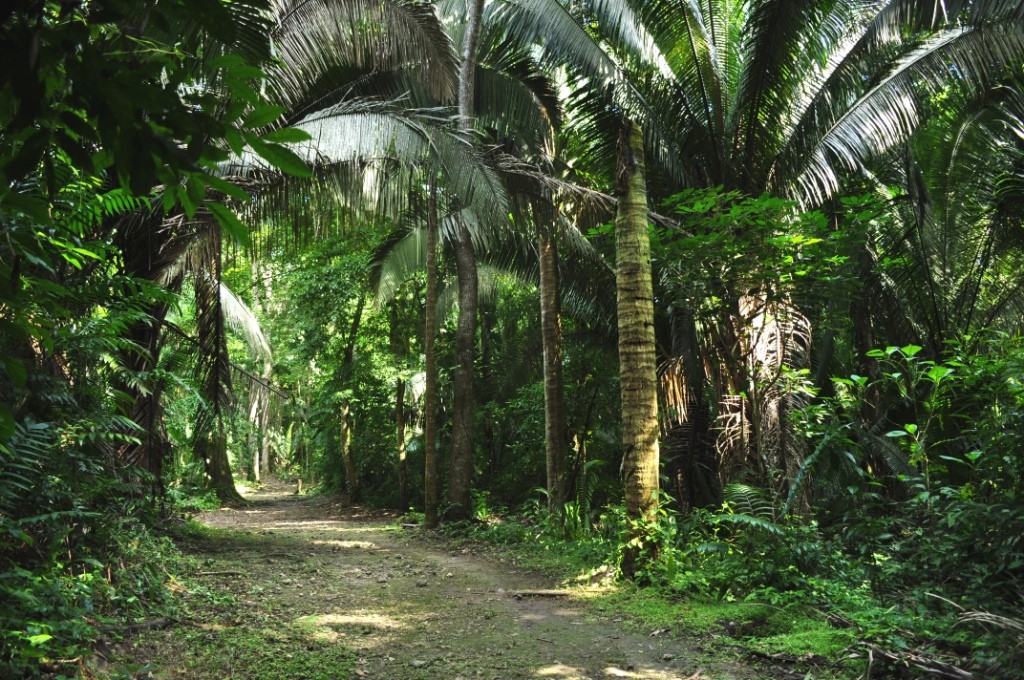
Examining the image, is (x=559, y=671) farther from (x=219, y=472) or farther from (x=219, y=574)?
(x=219, y=472)

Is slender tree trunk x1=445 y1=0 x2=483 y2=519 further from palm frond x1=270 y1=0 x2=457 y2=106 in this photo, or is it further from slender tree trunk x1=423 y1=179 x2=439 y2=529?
palm frond x1=270 y1=0 x2=457 y2=106

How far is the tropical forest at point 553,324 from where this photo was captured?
3.46m

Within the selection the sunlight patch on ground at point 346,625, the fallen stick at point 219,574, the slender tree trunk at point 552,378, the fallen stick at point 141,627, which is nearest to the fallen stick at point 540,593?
the sunlight patch on ground at point 346,625

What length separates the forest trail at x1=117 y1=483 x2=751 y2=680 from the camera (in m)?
4.39

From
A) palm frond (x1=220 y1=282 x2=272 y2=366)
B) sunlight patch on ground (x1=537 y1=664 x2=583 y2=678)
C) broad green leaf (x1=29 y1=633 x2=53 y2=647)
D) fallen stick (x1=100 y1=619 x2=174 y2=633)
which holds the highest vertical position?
palm frond (x1=220 y1=282 x2=272 y2=366)

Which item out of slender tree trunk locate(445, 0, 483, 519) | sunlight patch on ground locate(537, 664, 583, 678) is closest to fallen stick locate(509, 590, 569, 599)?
sunlight patch on ground locate(537, 664, 583, 678)

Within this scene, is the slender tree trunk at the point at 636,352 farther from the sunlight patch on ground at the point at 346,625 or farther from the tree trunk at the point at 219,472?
the tree trunk at the point at 219,472

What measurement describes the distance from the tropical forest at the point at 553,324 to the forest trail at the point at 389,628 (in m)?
0.04

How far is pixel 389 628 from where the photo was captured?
5.46m

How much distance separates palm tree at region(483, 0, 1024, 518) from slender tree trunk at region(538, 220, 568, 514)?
1751 millimetres

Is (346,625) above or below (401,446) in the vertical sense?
below

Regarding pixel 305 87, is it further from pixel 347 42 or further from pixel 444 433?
pixel 444 433

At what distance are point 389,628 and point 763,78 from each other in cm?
780

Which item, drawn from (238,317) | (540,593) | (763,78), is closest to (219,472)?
(238,317)
